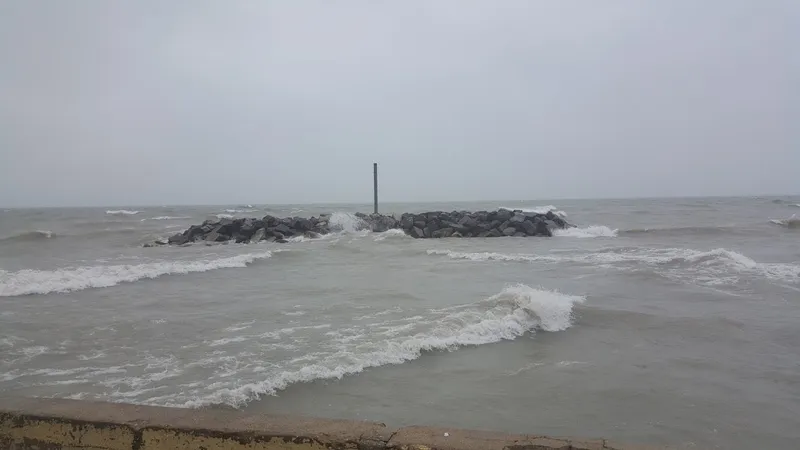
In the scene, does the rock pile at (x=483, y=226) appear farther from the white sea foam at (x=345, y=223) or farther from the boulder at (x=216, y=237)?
the boulder at (x=216, y=237)

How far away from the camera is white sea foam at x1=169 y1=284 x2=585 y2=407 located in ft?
13.9

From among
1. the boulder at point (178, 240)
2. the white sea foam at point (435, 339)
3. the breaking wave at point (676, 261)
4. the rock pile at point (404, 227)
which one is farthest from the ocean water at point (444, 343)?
the rock pile at point (404, 227)

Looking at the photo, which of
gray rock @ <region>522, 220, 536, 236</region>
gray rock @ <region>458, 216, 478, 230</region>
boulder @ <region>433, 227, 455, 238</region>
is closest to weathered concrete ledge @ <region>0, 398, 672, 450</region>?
boulder @ <region>433, 227, 455, 238</region>

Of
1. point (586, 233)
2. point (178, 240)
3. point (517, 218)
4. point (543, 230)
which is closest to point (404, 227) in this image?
point (517, 218)

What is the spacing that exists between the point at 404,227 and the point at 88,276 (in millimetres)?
14187

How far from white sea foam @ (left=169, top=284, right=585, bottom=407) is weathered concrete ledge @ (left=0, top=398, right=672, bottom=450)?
1546mm

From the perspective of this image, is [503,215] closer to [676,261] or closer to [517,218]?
[517,218]

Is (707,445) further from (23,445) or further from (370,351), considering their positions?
(23,445)

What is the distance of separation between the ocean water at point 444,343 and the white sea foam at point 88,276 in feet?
0.22

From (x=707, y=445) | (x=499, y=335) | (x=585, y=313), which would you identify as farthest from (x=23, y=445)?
(x=585, y=313)

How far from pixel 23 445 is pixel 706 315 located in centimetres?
764

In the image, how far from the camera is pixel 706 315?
6902 millimetres

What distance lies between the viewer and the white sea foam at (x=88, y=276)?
9.73 meters

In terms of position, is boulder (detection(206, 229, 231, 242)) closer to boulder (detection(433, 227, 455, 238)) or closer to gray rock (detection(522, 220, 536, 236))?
boulder (detection(433, 227, 455, 238))
